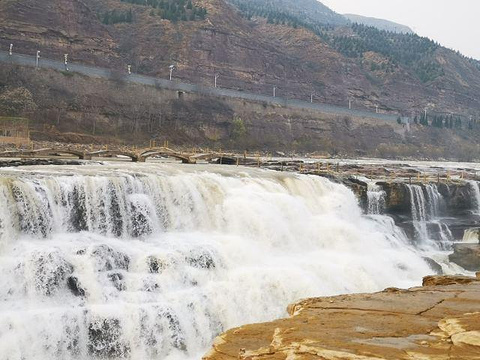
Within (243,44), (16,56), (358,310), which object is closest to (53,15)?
(16,56)

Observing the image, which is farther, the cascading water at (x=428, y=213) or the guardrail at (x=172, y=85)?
Answer: the guardrail at (x=172, y=85)

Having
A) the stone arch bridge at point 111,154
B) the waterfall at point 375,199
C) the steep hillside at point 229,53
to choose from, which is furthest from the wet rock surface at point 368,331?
the steep hillside at point 229,53

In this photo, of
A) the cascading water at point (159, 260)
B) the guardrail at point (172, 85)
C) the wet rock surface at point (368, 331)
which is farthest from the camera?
the guardrail at point (172, 85)

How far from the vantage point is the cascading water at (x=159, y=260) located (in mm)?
11336

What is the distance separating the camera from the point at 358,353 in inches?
201

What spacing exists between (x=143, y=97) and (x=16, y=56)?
547 inches

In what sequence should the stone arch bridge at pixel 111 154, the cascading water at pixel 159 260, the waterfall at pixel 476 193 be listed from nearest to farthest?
the cascading water at pixel 159 260 → the stone arch bridge at pixel 111 154 → the waterfall at pixel 476 193

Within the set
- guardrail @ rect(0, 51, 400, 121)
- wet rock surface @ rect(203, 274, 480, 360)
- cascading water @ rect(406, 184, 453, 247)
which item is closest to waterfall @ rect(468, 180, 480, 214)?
cascading water @ rect(406, 184, 453, 247)

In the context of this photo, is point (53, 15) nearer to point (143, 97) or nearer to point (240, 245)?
point (143, 97)

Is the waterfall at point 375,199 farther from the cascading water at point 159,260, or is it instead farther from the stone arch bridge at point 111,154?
the stone arch bridge at point 111,154

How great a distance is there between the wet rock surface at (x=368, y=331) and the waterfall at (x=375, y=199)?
19053 millimetres

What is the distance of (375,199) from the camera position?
27.4 meters

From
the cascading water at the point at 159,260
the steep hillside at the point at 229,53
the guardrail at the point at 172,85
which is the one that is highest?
the steep hillside at the point at 229,53

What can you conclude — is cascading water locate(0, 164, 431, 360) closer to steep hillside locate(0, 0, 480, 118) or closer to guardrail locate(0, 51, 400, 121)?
guardrail locate(0, 51, 400, 121)
